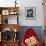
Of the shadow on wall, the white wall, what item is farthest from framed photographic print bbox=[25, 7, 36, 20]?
the shadow on wall

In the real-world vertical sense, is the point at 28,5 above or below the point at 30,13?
above

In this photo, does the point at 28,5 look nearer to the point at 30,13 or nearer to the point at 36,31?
the point at 30,13

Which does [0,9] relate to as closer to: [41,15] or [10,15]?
[10,15]

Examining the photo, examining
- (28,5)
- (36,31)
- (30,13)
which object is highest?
(28,5)

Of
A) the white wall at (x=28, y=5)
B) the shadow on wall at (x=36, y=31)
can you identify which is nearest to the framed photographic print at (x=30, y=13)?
the white wall at (x=28, y=5)

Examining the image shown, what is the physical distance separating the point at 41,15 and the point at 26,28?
76 centimetres

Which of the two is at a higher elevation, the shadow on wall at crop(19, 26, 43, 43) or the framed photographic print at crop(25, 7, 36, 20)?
the framed photographic print at crop(25, 7, 36, 20)

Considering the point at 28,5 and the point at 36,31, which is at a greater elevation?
the point at 28,5

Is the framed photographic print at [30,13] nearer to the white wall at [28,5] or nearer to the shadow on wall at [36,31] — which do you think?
the white wall at [28,5]

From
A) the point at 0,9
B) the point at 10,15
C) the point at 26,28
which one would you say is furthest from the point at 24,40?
the point at 0,9

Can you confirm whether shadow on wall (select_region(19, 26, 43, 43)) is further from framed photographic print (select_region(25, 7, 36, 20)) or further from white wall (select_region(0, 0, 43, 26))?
framed photographic print (select_region(25, 7, 36, 20))

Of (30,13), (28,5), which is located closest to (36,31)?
(30,13)

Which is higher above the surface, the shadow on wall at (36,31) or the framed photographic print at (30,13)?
the framed photographic print at (30,13)

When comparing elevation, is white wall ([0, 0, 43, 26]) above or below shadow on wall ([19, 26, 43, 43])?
above
